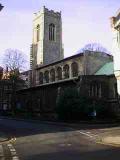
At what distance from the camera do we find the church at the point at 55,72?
2265 inches

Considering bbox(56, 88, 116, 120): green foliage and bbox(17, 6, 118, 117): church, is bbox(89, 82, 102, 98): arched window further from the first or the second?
bbox(56, 88, 116, 120): green foliage

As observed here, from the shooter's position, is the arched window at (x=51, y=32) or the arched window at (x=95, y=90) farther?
the arched window at (x=51, y=32)

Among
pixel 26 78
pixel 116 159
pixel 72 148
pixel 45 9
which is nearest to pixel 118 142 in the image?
pixel 72 148

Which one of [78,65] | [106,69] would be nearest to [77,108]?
[106,69]

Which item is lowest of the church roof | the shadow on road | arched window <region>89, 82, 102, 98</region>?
the shadow on road

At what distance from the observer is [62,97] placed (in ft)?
169

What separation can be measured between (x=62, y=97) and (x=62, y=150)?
107ft

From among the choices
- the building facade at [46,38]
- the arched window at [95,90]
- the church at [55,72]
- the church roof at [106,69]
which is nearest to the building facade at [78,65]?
the church at [55,72]

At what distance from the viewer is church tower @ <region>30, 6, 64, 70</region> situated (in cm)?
11594

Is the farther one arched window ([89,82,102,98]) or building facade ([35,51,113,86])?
building facade ([35,51,113,86])

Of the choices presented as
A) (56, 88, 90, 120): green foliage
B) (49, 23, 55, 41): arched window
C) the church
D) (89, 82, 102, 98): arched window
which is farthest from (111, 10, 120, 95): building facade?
(49, 23, 55, 41): arched window

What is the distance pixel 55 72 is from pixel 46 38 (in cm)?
3620

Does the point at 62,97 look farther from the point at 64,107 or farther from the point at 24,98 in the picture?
the point at 24,98

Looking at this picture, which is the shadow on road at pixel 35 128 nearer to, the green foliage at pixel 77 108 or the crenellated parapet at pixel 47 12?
the green foliage at pixel 77 108
